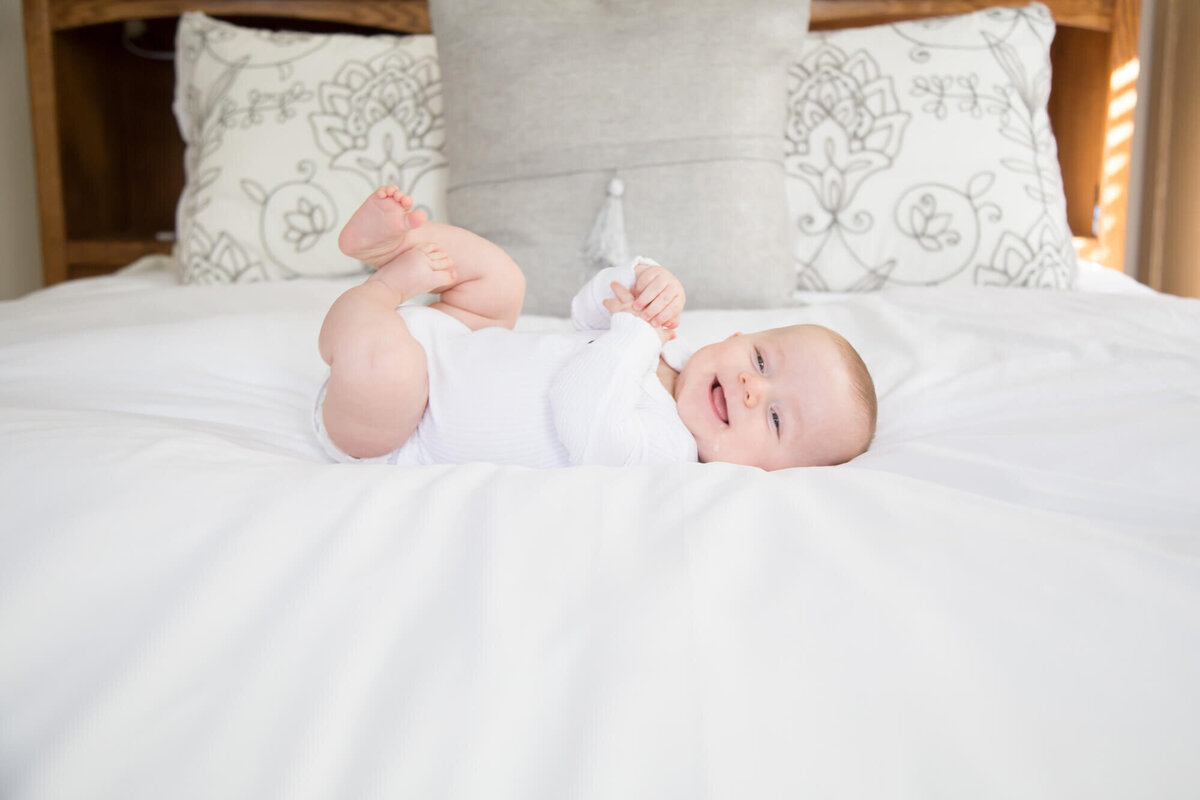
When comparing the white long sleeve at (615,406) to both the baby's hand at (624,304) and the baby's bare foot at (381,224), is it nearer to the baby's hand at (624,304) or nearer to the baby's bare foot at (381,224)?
the baby's hand at (624,304)

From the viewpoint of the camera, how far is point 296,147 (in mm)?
1519

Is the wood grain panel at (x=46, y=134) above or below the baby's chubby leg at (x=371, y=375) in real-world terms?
above

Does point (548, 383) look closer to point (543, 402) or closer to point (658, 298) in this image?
point (543, 402)

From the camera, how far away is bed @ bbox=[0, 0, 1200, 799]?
0.37 metres

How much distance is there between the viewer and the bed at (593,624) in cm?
37

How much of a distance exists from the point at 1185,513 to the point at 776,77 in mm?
977

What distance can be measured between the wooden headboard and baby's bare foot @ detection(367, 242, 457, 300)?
1332 mm

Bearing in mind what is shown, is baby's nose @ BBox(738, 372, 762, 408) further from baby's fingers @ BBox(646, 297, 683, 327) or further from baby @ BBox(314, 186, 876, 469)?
baby's fingers @ BBox(646, 297, 683, 327)

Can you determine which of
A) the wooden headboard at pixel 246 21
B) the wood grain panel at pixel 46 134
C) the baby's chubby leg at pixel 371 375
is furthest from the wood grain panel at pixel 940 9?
the wood grain panel at pixel 46 134

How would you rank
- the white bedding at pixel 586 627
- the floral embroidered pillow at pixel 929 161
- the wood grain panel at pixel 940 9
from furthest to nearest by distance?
the wood grain panel at pixel 940 9 → the floral embroidered pillow at pixel 929 161 → the white bedding at pixel 586 627

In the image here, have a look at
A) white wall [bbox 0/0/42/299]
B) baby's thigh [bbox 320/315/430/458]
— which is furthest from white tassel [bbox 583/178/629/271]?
white wall [bbox 0/0/42/299]

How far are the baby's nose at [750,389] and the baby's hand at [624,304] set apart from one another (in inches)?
4.2

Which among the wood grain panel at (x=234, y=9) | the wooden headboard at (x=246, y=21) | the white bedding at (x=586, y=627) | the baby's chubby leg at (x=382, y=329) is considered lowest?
the white bedding at (x=586, y=627)

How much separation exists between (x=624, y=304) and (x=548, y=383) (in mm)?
152
